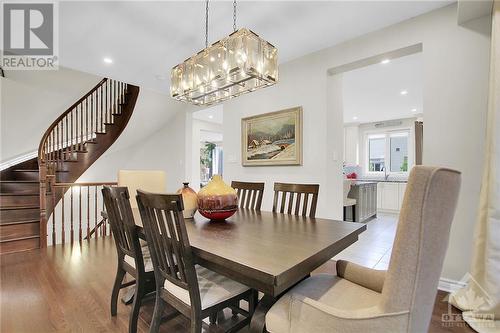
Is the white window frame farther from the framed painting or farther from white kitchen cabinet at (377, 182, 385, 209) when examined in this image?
the framed painting

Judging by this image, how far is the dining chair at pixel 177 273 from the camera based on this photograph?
1.09m

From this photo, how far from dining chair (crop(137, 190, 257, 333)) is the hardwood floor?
56 cm

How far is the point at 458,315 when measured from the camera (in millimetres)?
1800

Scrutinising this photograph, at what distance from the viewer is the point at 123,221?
1.58 m

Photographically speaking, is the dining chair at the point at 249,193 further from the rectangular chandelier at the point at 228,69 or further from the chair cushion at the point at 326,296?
the chair cushion at the point at 326,296

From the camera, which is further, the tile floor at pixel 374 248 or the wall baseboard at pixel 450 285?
the tile floor at pixel 374 248

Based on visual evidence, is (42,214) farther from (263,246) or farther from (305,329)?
(305,329)

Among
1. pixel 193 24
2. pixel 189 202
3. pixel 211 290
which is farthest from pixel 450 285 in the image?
pixel 193 24

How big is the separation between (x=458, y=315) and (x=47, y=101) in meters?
6.27

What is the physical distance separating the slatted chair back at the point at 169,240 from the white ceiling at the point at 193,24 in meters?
1.93

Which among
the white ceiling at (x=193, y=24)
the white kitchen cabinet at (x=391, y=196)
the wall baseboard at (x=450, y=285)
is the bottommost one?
the wall baseboard at (x=450, y=285)

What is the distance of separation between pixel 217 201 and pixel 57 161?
12.9ft

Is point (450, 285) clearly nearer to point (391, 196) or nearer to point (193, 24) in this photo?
point (193, 24)

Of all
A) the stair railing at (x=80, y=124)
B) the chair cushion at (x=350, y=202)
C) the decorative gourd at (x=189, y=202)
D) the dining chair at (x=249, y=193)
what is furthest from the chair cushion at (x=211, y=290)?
the stair railing at (x=80, y=124)
